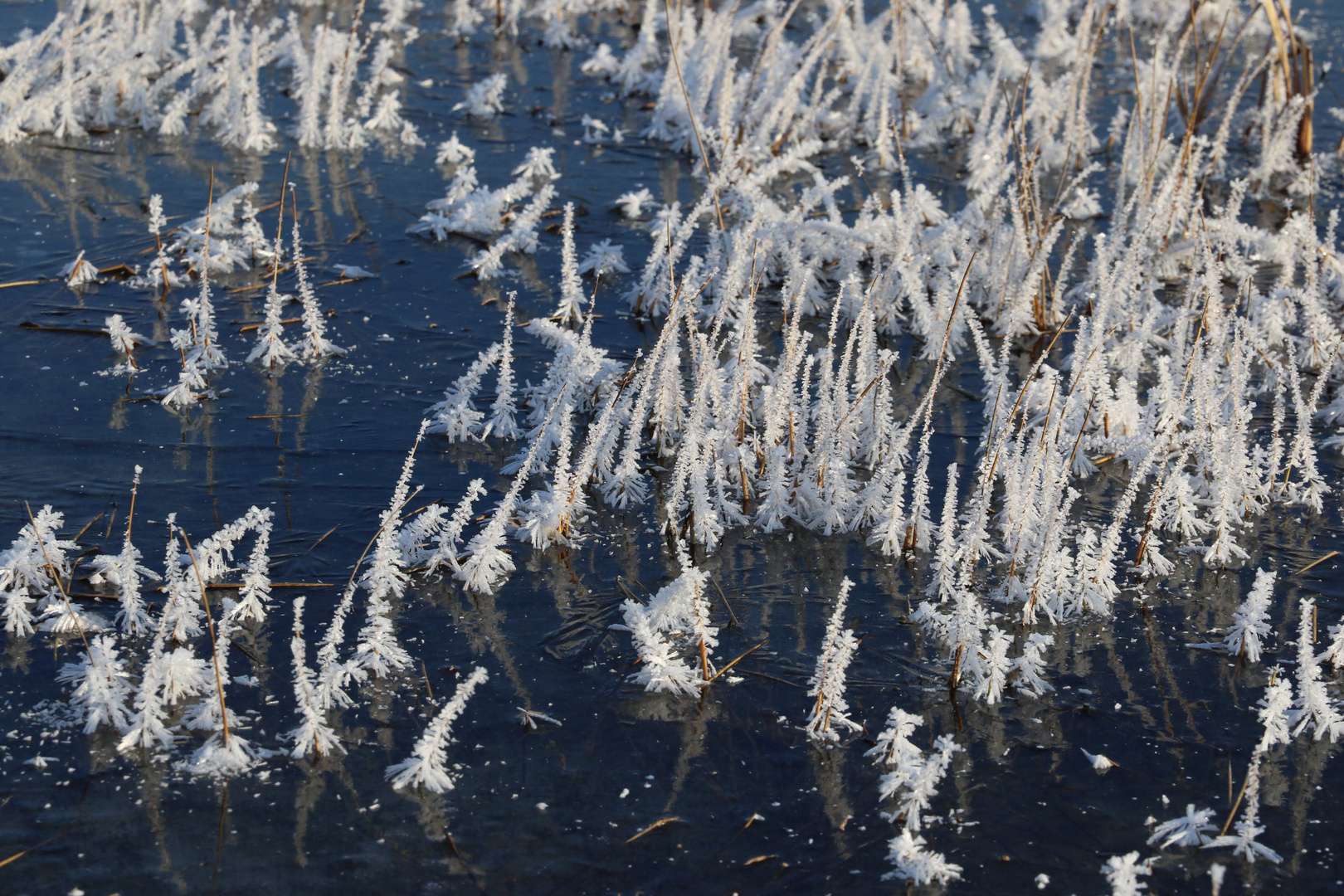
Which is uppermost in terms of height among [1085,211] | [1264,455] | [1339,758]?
Result: [1085,211]

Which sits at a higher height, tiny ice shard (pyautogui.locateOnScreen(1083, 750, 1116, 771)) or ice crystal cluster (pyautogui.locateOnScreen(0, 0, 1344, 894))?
ice crystal cluster (pyautogui.locateOnScreen(0, 0, 1344, 894))

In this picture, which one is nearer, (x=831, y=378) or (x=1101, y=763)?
(x=1101, y=763)

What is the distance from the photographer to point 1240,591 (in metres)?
4.03

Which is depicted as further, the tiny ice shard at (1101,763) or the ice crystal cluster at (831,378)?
the ice crystal cluster at (831,378)

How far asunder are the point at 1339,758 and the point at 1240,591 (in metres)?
0.79

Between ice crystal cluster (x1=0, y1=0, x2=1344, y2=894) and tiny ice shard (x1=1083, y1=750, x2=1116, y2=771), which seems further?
ice crystal cluster (x1=0, y1=0, x2=1344, y2=894)

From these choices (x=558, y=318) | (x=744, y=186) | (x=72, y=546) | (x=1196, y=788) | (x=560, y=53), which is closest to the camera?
(x=1196, y=788)

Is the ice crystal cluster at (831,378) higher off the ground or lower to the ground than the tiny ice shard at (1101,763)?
higher

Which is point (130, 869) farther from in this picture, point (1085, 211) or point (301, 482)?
point (1085, 211)

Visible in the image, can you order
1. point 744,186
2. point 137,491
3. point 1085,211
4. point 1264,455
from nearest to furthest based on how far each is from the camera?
1. point 137,491
2. point 1264,455
3. point 744,186
4. point 1085,211

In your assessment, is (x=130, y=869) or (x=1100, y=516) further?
(x=1100, y=516)

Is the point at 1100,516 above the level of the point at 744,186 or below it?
below

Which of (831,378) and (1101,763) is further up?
(831,378)

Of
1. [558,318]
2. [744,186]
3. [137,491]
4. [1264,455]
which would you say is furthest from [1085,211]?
[137,491]
